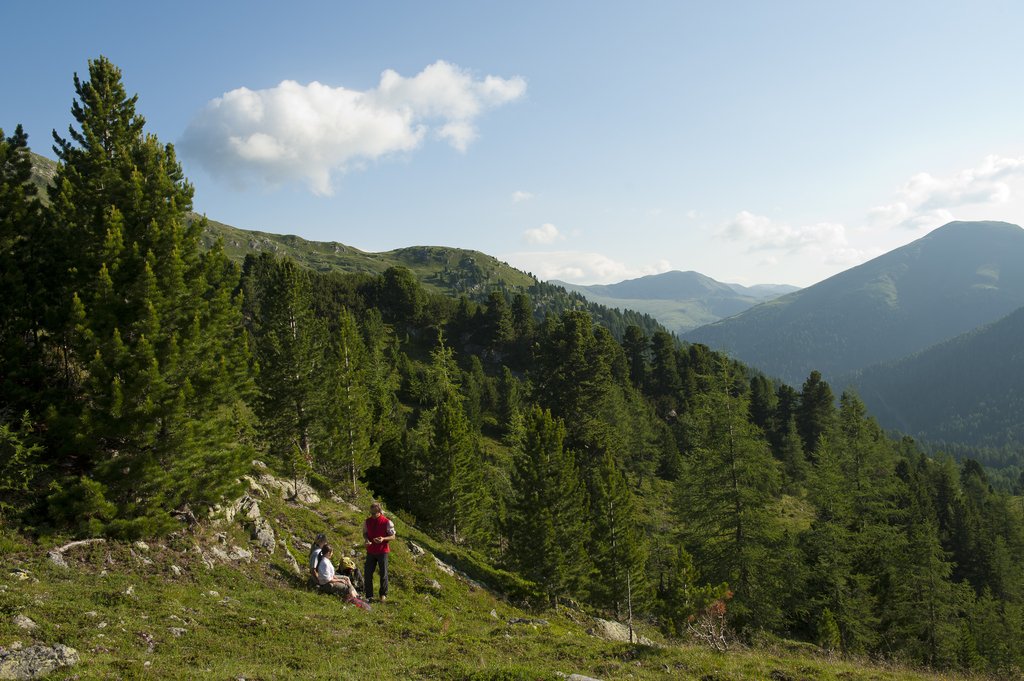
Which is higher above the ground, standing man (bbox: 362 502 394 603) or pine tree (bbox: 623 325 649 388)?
pine tree (bbox: 623 325 649 388)

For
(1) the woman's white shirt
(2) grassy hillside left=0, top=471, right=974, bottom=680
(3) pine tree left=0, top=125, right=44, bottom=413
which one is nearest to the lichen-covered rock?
(2) grassy hillside left=0, top=471, right=974, bottom=680

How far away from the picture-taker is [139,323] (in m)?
14.7

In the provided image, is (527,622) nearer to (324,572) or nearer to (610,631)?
(610,631)

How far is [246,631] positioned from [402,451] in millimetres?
29994

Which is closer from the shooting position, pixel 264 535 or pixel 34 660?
pixel 34 660

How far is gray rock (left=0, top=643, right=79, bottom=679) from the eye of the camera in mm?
7844

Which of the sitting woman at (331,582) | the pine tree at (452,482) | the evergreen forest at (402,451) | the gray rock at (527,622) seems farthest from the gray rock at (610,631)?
the sitting woman at (331,582)

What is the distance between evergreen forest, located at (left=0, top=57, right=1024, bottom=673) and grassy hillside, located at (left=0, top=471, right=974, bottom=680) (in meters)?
1.44

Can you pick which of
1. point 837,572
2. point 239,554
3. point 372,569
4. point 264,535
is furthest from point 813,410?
point 239,554

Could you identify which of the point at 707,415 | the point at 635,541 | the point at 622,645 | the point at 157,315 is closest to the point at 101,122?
the point at 157,315

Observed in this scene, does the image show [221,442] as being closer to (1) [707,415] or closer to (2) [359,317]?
(1) [707,415]

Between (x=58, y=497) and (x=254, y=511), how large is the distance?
21.2ft

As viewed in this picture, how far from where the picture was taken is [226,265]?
58.5ft

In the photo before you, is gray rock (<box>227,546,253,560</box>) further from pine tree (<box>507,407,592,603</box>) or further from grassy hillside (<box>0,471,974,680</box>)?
pine tree (<box>507,407,592,603</box>)
